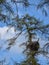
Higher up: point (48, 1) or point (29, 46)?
point (48, 1)

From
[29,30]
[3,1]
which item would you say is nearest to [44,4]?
[3,1]

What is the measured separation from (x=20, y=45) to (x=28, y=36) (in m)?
0.42

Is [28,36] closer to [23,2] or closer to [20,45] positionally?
[20,45]

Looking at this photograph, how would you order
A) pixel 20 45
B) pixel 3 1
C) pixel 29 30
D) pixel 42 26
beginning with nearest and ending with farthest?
pixel 3 1
pixel 42 26
pixel 29 30
pixel 20 45

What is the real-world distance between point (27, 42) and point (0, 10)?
3.91 meters

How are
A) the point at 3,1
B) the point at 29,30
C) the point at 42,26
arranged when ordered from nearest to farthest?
the point at 3,1
the point at 42,26
the point at 29,30

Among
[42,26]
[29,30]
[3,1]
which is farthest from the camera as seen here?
[29,30]

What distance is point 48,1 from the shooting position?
4.96 m

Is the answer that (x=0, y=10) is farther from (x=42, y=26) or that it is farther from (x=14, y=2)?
(x=42, y=26)

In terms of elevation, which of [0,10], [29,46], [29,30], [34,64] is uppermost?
[0,10]

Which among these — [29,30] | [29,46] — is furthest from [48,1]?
[29,46]

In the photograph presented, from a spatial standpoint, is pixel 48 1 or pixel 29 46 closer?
pixel 48 1

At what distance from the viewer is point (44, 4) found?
195 inches

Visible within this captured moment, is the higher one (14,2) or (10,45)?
(14,2)
